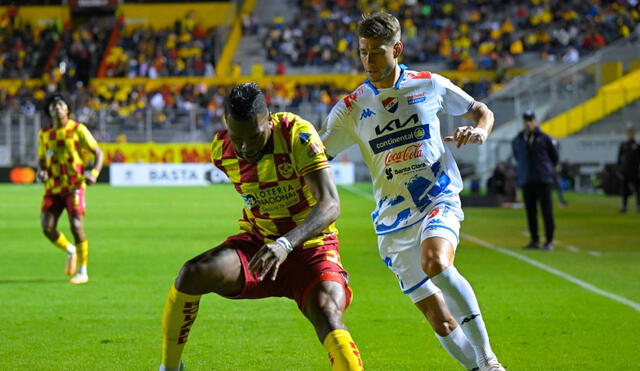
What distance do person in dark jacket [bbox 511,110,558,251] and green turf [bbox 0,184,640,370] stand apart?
0.54 meters

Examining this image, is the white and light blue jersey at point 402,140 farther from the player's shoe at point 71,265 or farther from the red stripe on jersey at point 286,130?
the player's shoe at point 71,265

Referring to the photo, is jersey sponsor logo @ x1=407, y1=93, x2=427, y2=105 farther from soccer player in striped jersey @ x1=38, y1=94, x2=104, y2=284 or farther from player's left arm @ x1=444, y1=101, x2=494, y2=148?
soccer player in striped jersey @ x1=38, y1=94, x2=104, y2=284

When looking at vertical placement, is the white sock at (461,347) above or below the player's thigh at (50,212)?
above

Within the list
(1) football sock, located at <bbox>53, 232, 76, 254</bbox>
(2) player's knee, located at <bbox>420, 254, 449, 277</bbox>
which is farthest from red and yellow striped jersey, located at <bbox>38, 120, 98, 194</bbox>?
(2) player's knee, located at <bbox>420, 254, 449, 277</bbox>

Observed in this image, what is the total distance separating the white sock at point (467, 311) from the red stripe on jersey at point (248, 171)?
4.14ft

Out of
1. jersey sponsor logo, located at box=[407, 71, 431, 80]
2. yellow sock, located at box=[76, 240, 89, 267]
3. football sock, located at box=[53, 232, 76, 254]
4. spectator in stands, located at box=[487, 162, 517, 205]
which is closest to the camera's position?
jersey sponsor logo, located at box=[407, 71, 431, 80]

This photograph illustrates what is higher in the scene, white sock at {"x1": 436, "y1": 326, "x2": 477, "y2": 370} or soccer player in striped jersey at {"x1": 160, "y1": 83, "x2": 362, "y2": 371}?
soccer player in striped jersey at {"x1": 160, "y1": 83, "x2": 362, "y2": 371}

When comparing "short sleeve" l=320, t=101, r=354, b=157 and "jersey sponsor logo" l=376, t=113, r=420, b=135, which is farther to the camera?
"short sleeve" l=320, t=101, r=354, b=157

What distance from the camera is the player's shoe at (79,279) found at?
12.4 metres

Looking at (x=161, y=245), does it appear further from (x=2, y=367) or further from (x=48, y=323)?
(x=2, y=367)

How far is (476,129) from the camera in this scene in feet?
21.1

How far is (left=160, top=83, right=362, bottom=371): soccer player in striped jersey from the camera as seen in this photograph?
5328mm

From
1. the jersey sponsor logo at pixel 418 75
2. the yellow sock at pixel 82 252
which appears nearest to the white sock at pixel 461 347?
the jersey sponsor logo at pixel 418 75

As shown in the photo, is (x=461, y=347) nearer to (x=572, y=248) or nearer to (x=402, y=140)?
(x=402, y=140)
